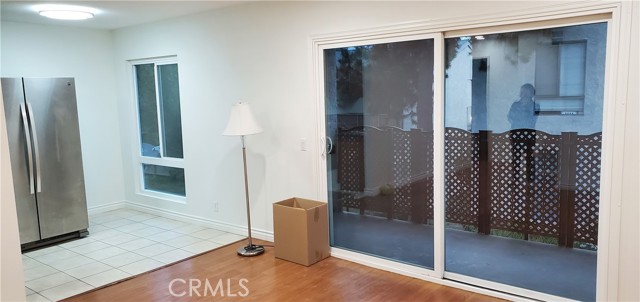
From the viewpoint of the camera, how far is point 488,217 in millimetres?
3398

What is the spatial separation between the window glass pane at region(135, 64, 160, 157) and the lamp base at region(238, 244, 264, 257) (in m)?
2.18

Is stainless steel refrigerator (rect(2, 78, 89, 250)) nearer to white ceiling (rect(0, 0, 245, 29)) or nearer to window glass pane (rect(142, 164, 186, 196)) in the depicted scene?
white ceiling (rect(0, 0, 245, 29))

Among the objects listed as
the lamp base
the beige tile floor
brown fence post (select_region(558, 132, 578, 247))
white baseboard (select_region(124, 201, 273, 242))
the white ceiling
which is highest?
the white ceiling

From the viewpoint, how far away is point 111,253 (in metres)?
4.30

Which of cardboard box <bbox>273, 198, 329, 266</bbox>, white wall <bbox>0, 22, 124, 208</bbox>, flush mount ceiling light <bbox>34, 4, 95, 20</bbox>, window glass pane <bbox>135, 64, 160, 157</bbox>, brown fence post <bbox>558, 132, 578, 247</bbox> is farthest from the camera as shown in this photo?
window glass pane <bbox>135, 64, 160, 157</bbox>

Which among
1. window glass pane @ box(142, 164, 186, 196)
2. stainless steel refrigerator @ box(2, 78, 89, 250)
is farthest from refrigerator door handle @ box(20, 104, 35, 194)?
window glass pane @ box(142, 164, 186, 196)

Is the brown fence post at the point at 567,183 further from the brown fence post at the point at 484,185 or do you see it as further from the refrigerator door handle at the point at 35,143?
the refrigerator door handle at the point at 35,143

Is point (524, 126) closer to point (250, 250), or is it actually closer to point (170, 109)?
point (250, 250)

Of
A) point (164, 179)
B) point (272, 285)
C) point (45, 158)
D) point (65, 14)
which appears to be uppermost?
point (65, 14)

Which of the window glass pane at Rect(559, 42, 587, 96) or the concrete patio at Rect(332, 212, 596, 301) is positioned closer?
the window glass pane at Rect(559, 42, 587, 96)

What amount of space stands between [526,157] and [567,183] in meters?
0.30

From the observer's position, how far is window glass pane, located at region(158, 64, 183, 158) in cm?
540

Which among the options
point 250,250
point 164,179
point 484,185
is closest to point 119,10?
point 164,179

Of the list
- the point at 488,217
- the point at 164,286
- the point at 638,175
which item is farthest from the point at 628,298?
the point at 164,286
